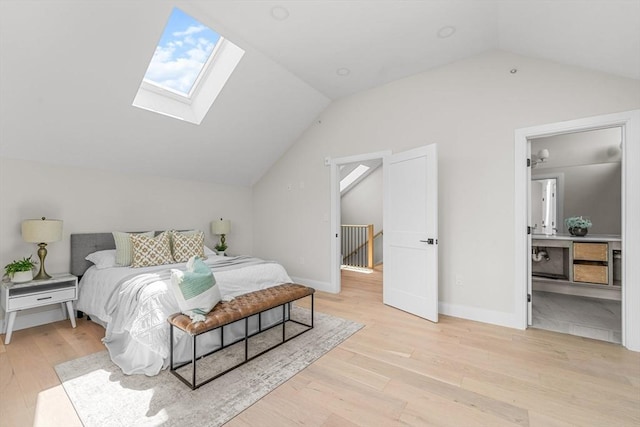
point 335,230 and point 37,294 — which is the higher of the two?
Result: point 335,230

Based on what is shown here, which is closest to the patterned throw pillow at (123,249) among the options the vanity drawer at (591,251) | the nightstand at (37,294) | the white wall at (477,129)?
the nightstand at (37,294)

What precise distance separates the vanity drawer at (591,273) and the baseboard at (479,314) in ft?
5.80

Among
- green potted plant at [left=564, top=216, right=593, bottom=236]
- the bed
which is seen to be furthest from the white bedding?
green potted plant at [left=564, top=216, right=593, bottom=236]

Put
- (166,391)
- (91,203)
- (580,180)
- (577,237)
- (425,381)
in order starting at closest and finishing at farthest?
(166,391) < (425,381) < (91,203) < (577,237) < (580,180)

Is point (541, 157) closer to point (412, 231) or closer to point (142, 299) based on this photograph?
point (412, 231)

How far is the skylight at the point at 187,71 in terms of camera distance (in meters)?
3.11

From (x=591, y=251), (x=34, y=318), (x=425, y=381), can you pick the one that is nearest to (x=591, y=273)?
(x=591, y=251)

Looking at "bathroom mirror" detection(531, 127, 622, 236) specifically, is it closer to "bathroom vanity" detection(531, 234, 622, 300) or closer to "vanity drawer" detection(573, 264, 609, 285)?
"bathroom vanity" detection(531, 234, 622, 300)

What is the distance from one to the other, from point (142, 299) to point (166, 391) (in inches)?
29.2

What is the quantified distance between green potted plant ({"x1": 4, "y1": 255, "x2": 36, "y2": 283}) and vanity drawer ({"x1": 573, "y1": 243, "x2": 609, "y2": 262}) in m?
6.56

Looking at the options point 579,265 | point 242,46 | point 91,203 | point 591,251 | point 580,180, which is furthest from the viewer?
point 580,180

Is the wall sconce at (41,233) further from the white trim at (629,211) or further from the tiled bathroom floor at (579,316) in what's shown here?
the white trim at (629,211)

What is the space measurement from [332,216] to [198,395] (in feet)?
9.90

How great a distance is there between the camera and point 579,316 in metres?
3.36
